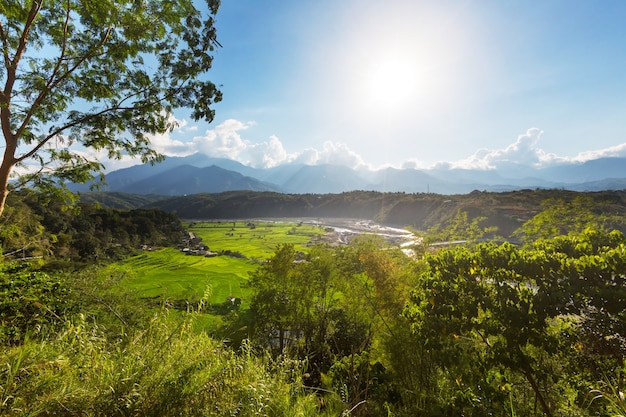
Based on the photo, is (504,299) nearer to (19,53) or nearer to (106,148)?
(106,148)

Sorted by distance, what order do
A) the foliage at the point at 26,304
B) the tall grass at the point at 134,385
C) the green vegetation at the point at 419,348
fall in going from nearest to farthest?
the tall grass at the point at 134,385 < the green vegetation at the point at 419,348 < the foliage at the point at 26,304

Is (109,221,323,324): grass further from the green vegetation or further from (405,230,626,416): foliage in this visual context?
(405,230,626,416): foliage

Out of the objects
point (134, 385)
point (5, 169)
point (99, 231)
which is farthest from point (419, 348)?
point (99, 231)

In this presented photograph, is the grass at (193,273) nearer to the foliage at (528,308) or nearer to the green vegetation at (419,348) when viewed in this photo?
the green vegetation at (419,348)

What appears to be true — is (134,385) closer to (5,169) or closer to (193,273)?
(5,169)

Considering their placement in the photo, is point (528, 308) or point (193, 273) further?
point (193, 273)

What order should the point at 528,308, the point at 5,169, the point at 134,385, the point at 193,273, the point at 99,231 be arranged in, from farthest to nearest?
the point at 99,231, the point at 193,273, the point at 5,169, the point at 528,308, the point at 134,385

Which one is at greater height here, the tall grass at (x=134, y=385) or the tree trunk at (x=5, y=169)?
the tree trunk at (x=5, y=169)

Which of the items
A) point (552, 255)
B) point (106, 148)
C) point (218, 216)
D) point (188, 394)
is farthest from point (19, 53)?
point (218, 216)

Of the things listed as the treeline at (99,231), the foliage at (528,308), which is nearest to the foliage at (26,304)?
the foliage at (528,308)

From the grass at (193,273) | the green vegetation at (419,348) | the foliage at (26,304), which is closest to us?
the green vegetation at (419,348)

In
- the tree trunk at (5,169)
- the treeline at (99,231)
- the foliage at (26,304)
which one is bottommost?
the treeline at (99,231)

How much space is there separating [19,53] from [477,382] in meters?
14.5

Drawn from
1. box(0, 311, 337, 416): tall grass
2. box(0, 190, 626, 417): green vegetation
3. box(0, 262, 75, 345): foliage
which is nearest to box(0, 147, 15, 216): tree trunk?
box(0, 262, 75, 345): foliage
